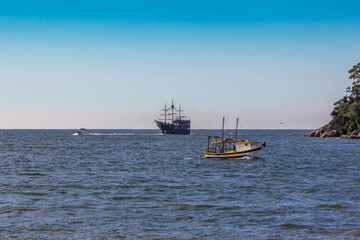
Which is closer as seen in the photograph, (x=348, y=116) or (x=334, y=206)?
(x=334, y=206)

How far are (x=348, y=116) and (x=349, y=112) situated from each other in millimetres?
1315

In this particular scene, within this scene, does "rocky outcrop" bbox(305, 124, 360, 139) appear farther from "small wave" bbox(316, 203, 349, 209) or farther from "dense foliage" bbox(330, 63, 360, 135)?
"small wave" bbox(316, 203, 349, 209)

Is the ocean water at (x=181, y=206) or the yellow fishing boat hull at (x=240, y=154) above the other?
the yellow fishing boat hull at (x=240, y=154)

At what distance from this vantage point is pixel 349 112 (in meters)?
144

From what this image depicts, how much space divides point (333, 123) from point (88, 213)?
143m

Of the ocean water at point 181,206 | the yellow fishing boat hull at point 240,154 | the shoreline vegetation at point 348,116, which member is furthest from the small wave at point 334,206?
the shoreline vegetation at point 348,116

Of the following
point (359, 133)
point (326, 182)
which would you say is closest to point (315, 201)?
point (326, 182)

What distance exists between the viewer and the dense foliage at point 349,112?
464ft

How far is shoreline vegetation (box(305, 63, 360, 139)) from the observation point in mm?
140750

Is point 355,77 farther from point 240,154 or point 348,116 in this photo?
point 240,154

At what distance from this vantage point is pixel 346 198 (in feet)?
93.8

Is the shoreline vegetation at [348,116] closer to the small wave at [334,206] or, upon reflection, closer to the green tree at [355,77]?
the green tree at [355,77]

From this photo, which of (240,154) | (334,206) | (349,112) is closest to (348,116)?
(349,112)

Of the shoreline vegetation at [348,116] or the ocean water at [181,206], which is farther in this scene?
the shoreline vegetation at [348,116]
